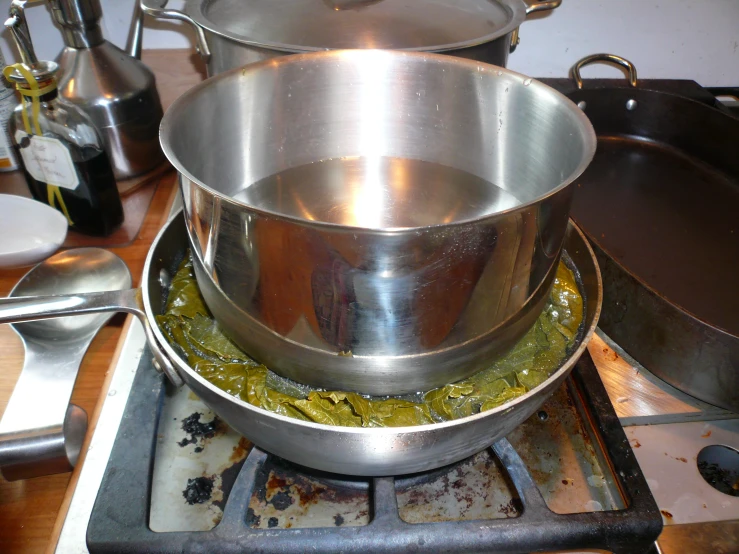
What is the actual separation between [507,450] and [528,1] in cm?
67

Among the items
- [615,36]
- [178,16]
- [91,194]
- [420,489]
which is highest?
[178,16]

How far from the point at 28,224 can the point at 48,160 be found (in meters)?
0.11

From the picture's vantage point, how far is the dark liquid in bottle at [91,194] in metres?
0.69

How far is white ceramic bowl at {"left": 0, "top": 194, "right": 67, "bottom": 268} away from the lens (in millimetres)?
715

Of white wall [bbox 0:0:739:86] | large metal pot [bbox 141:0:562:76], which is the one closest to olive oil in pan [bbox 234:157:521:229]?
large metal pot [bbox 141:0:562:76]

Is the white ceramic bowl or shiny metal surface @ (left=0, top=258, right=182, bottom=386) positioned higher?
shiny metal surface @ (left=0, top=258, right=182, bottom=386)

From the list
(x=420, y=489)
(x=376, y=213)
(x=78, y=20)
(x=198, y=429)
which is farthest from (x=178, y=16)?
(x=420, y=489)

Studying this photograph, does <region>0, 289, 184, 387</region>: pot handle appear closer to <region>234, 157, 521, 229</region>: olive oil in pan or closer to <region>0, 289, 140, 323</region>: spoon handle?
<region>0, 289, 140, 323</region>: spoon handle

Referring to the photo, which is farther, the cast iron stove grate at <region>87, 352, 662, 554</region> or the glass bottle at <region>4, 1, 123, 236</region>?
the glass bottle at <region>4, 1, 123, 236</region>

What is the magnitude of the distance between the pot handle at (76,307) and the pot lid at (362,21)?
0.34 m

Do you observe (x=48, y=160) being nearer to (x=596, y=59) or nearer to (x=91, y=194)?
(x=91, y=194)

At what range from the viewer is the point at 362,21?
0.68m

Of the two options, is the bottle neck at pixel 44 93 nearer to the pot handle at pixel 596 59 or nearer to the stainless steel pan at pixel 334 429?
the stainless steel pan at pixel 334 429

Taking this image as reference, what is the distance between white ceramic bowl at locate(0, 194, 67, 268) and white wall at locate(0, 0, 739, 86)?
0.36m
